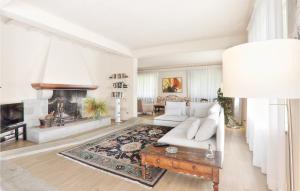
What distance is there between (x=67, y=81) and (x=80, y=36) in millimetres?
1780

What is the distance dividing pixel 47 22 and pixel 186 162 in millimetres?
3680

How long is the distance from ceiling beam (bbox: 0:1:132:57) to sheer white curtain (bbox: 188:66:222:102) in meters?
5.63

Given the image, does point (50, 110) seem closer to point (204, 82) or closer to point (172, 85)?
point (172, 85)

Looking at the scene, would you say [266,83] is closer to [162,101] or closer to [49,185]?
[49,185]

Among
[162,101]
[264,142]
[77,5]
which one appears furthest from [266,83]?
[162,101]

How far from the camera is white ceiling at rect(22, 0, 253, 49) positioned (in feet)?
9.59

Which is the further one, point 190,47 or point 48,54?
point 190,47

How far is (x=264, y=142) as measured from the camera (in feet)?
7.73

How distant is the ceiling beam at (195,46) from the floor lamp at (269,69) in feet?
13.9

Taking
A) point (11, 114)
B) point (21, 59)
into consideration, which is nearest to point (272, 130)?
point (11, 114)

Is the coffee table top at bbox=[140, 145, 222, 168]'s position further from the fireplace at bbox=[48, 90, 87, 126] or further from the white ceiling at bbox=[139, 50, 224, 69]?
the white ceiling at bbox=[139, 50, 224, 69]

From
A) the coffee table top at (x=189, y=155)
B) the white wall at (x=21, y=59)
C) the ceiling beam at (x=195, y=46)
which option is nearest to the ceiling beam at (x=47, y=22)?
the white wall at (x=21, y=59)

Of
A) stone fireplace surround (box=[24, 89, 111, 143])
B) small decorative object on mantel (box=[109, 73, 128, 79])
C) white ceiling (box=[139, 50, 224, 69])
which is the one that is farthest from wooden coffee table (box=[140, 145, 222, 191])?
small decorative object on mantel (box=[109, 73, 128, 79])

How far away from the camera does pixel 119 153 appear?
3.14m
